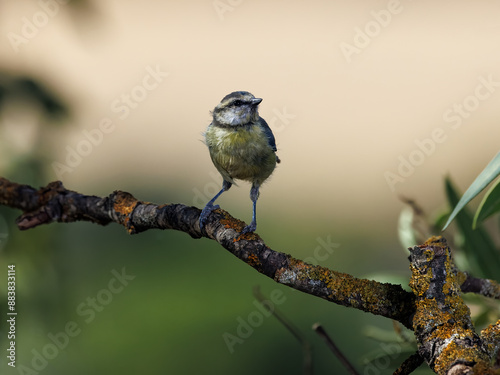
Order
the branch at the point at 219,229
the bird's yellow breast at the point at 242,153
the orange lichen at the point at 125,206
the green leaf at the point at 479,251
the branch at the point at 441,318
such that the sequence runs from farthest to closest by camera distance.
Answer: the bird's yellow breast at the point at 242,153, the green leaf at the point at 479,251, the orange lichen at the point at 125,206, the branch at the point at 219,229, the branch at the point at 441,318

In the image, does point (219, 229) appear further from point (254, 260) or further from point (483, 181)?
point (483, 181)

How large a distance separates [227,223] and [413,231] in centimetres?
81

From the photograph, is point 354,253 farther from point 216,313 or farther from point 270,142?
point 270,142

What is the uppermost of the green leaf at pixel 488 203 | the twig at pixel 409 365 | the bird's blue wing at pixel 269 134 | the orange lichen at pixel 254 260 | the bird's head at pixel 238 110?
the bird's head at pixel 238 110

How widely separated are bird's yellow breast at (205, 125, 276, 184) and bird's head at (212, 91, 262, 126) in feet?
0.11

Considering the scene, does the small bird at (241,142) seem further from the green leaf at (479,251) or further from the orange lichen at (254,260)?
the orange lichen at (254,260)

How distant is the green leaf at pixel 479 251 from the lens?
1707 mm

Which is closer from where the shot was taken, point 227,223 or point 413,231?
point 227,223

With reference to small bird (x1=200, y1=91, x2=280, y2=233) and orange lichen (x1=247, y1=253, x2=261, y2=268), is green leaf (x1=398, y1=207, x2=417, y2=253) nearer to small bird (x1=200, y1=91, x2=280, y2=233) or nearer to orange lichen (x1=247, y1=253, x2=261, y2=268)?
small bird (x1=200, y1=91, x2=280, y2=233)

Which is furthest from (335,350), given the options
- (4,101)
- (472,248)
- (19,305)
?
(4,101)

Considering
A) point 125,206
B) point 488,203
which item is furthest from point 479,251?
point 125,206

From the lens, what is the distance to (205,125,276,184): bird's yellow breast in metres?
2.01

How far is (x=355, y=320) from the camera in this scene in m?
4.27

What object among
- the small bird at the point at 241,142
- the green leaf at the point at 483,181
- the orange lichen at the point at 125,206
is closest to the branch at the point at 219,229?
the orange lichen at the point at 125,206
